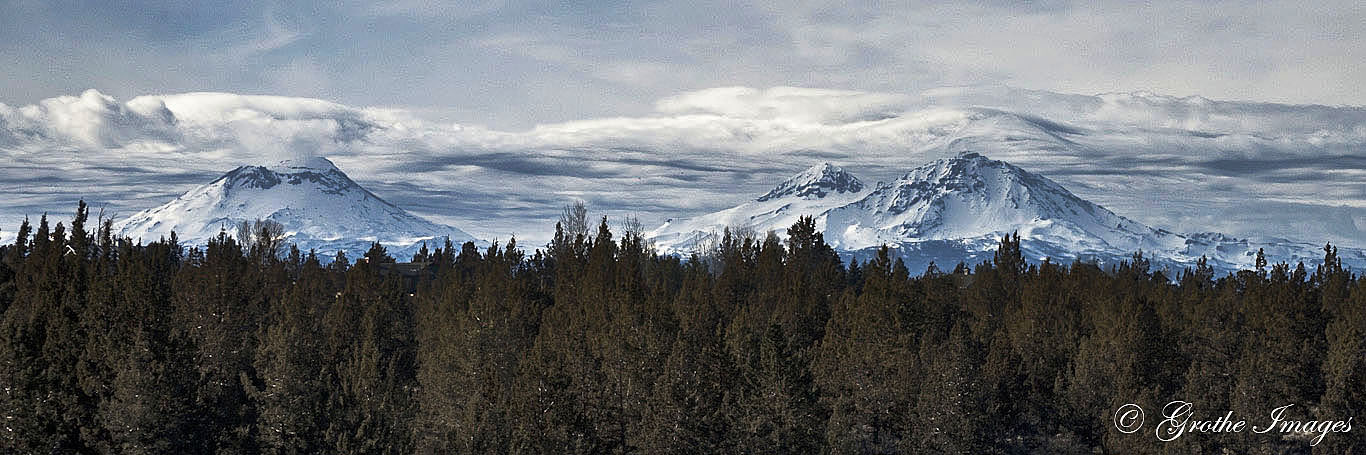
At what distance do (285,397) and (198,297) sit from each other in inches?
1092

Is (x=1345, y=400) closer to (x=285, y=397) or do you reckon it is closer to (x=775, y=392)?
(x=775, y=392)

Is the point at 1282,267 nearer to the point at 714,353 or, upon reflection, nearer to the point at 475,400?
the point at 714,353

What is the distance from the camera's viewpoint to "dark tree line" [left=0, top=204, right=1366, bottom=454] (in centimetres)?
4206

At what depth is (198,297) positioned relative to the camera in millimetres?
64875

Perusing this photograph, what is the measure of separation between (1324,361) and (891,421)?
2469 cm

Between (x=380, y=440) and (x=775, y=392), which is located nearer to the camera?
(x=380, y=440)

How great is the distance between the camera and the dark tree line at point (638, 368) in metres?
42.1

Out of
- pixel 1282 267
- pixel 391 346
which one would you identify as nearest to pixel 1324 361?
pixel 1282 267

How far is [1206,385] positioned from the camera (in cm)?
5603

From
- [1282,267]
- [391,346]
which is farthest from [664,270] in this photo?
[1282,267]

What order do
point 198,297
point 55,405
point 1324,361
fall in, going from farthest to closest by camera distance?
point 198,297, point 1324,361, point 55,405

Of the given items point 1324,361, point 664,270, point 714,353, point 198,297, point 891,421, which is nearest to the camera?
point 714,353

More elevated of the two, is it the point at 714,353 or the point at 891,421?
the point at 714,353

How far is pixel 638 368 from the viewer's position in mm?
46906
